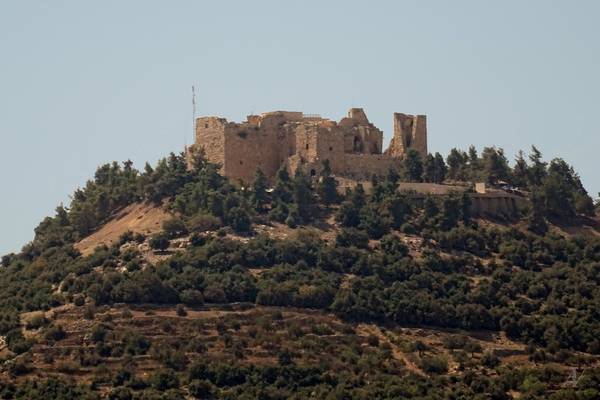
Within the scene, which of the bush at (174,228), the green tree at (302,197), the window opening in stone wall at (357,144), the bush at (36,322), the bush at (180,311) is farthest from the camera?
the window opening in stone wall at (357,144)

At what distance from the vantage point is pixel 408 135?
4050 inches

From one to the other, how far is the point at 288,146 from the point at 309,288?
12662mm

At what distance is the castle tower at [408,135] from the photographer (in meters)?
102

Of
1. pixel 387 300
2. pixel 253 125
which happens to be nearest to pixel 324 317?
pixel 387 300

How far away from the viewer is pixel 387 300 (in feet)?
291

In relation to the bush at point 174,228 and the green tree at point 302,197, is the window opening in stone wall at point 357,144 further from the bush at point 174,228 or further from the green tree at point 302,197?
the bush at point 174,228

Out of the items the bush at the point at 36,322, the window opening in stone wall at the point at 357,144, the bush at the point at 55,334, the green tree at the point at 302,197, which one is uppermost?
the window opening in stone wall at the point at 357,144

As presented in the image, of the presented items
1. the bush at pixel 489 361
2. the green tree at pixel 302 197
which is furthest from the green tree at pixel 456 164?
the bush at pixel 489 361

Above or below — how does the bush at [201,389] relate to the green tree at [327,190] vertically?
below

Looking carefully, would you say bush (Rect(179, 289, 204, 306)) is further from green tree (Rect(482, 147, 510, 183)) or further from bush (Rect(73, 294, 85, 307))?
green tree (Rect(482, 147, 510, 183))

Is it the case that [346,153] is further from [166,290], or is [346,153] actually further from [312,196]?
[166,290]

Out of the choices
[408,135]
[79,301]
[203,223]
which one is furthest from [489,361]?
[408,135]

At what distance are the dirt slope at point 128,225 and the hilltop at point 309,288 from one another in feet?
0.45

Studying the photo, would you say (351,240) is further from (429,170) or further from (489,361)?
(489,361)
